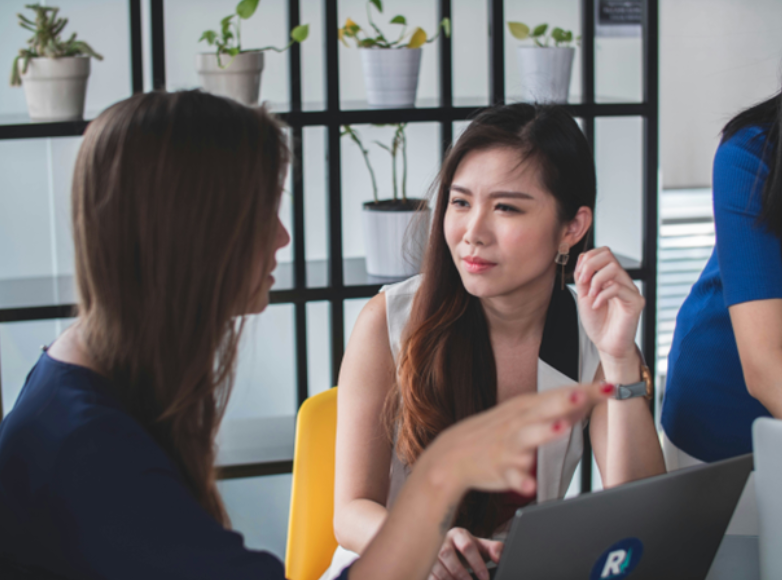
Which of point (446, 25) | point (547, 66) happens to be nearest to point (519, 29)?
point (547, 66)

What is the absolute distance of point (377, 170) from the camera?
2740 mm

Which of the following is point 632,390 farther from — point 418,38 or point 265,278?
point 418,38

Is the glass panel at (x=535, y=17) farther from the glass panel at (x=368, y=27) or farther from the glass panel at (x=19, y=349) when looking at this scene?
the glass panel at (x=19, y=349)

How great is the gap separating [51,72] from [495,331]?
1.31 meters

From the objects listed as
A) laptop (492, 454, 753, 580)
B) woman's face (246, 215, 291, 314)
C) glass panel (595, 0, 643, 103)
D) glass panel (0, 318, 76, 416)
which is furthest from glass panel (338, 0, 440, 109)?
laptop (492, 454, 753, 580)

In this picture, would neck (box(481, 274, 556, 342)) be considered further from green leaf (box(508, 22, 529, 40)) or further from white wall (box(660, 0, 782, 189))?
white wall (box(660, 0, 782, 189))

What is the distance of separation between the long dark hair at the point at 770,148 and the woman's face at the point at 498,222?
1.13 ft

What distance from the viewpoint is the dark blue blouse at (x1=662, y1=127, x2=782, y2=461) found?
137 cm

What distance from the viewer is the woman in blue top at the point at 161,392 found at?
2.60ft

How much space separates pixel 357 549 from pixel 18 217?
1.68 metres

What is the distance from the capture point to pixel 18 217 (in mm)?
2469

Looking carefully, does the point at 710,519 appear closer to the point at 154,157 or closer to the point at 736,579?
the point at 736,579

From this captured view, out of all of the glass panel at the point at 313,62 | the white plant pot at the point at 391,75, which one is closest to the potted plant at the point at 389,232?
the white plant pot at the point at 391,75

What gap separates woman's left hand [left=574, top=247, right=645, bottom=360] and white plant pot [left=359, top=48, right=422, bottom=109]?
1057 millimetres
